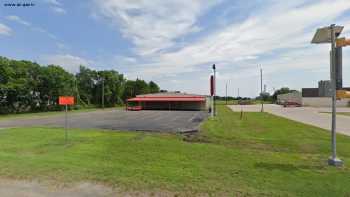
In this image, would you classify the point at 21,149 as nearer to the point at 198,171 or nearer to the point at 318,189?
the point at 198,171

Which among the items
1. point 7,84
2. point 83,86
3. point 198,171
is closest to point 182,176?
point 198,171

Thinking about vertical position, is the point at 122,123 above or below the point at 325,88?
below

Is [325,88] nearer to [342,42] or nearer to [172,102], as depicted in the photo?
[342,42]

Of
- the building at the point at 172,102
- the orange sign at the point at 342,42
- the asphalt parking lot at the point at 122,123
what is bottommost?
the asphalt parking lot at the point at 122,123

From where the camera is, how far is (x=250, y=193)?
398 centimetres

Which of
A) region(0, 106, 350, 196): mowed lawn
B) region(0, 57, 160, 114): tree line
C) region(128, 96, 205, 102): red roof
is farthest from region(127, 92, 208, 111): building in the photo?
region(0, 106, 350, 196): mowed lawn

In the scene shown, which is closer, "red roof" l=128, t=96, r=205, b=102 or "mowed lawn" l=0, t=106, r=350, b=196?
"mowed lawn" l=0, t=106, r=350, b=196

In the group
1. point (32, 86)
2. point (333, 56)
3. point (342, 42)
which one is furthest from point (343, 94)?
point (32, 86)

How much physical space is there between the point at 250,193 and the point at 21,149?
764cm

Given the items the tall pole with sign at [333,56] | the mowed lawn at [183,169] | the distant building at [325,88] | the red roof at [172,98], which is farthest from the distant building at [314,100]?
the mowed lawn at [183,169]

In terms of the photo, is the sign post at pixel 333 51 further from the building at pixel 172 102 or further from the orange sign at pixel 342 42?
the building at pixel 172 102

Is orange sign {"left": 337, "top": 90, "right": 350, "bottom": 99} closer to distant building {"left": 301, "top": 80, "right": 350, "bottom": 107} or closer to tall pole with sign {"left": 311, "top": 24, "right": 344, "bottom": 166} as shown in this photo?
tall pole with sign {"left": 311, "top": 24, "right": 344, "bottom": 166}

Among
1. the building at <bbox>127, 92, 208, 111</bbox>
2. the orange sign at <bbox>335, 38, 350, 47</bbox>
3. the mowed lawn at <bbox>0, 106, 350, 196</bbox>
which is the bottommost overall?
the mowed lawn at <bbox>0, 106, 350, 196</bbox>

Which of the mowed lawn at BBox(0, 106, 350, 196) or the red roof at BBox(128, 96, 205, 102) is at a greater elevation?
the red roof at BBox(128, 96, 205, 102)
